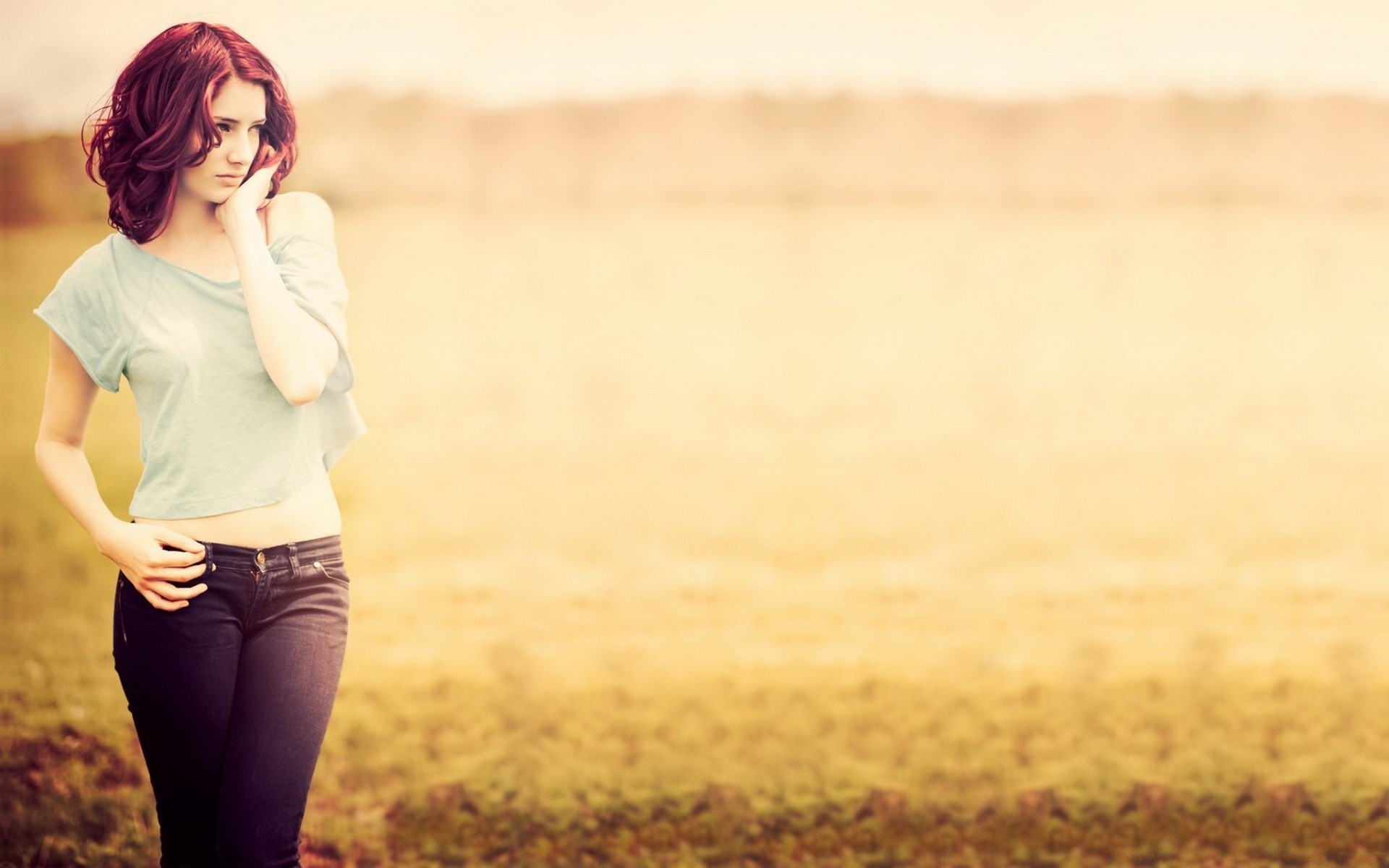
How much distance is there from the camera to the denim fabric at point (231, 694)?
2.30m

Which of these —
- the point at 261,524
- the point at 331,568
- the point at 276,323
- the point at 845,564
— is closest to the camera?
the point at 276,323

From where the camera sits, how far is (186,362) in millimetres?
2268

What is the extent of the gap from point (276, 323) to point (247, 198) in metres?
0.33

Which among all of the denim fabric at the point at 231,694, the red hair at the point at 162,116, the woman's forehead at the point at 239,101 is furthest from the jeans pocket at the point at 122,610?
the woman's forehead at the point at 239,101

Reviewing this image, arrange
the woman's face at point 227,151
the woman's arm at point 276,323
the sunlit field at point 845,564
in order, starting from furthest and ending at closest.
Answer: the sunlit field at point 845,564 → the woman's face at point 227,151 → the woman's arm at point 276,323

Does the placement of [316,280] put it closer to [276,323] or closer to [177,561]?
[276,323]

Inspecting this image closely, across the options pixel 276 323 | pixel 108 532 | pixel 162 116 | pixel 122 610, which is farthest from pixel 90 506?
pixel 162 116

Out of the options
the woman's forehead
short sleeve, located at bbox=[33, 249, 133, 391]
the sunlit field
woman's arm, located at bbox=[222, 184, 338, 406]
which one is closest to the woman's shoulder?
short sleeve, located at bbox=[33, 249, 133, 391]

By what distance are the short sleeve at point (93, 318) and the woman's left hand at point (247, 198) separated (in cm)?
29

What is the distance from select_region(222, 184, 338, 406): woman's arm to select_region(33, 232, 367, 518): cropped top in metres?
0.06

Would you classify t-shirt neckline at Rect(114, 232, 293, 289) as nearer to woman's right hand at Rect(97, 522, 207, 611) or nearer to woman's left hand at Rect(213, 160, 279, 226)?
woman's left hand at Rect(213, 160, 279, 226)

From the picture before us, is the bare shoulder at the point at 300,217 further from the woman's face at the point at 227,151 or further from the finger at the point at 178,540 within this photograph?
the finger at the point at 178,540

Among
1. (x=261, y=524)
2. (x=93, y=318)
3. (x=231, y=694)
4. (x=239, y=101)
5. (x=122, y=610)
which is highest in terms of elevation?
(x=239, y=101)

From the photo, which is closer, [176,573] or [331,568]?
[176,573]
